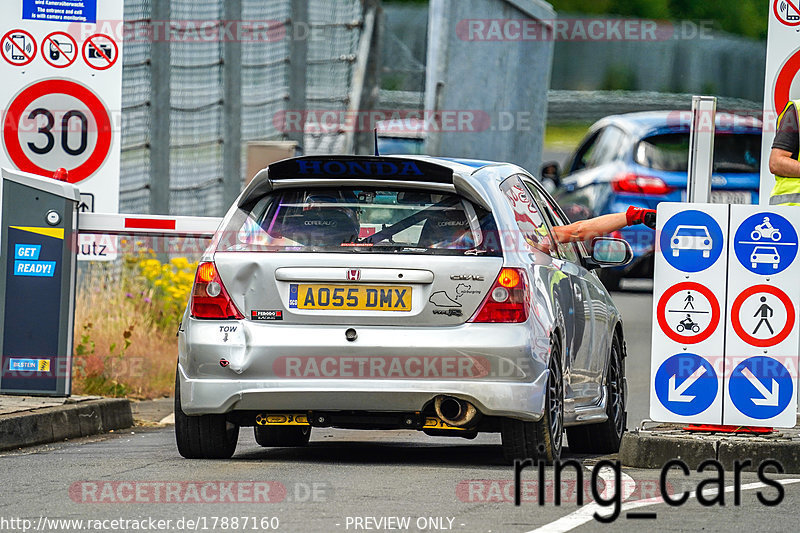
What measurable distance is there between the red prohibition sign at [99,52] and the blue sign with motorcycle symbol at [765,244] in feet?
16.3

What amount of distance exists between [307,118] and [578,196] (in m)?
3.40

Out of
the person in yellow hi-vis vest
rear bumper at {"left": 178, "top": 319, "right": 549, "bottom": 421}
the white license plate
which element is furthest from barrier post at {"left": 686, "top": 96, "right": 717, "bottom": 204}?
the white license plate

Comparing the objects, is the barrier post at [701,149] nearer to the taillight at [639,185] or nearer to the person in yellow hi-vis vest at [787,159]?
the person in yellow hi-vis vest at [787,159]

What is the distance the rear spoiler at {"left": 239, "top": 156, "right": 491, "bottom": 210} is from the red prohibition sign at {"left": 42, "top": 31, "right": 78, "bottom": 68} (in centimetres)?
357

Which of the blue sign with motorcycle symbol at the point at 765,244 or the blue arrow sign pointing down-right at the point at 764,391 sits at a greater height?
the blue sign with motorcycle symbol at the point at 765,244

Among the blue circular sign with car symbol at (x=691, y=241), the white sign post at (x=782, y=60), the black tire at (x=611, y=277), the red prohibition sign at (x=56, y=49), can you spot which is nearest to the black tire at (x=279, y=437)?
the blue circular sign with car symbol at (x=691, y=241)

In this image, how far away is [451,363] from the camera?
28.0 feet

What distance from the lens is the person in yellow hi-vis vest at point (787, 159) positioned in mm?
9812

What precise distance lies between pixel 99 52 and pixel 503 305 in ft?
15.6

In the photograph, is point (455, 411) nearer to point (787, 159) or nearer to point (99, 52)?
point (787, 159)

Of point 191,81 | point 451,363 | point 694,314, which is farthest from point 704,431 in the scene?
point 191,81

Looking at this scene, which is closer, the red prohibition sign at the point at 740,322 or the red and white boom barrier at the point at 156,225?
the red prohibition sign at the point at 740,322

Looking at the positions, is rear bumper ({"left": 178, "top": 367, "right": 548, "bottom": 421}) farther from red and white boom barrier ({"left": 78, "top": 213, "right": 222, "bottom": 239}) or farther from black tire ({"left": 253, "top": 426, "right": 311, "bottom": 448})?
red and white boom barrier ({"left": 78, "top": 213, "right": 222, "bottom": 239})

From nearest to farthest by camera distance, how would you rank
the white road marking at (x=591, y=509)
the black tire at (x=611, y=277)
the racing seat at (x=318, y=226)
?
1. the white road marking at (x=591, y=509)
2. the racing seat at (x=318, y=226)
3. the black tire at (x=611, y=277)
